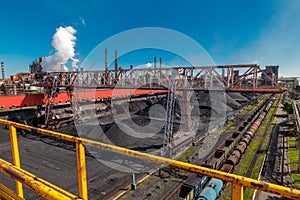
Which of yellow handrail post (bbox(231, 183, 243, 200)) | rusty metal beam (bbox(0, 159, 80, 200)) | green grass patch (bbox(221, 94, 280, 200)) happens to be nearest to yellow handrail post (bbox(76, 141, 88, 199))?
rusty metal beam (bbox(0, 159, 80, 200))

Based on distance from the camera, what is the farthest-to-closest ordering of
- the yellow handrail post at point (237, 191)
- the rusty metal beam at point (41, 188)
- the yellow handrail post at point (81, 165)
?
the yellow handrail post at point (81, 165) → the rusty metal beam at point (41, 188) → the yellow handrail post at point (237, 191)

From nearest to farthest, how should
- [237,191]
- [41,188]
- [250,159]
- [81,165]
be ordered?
1. [237,191]
2. [41,188]
3. [81,165]
4. [250,159]

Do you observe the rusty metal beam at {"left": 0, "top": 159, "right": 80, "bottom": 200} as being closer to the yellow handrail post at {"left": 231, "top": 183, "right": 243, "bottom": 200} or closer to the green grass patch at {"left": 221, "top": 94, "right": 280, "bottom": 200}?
the yellow handrail post at {"left": 231, "top": 183, "right": 243, "bottom": 200}

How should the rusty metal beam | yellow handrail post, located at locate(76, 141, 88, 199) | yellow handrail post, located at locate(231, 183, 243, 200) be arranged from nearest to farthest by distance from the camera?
yellow handrail post, located at locate(231, 183, 243, 200)
the rusty metal beam
yellow handrail post, located at locate(76, 141, 88, 199)

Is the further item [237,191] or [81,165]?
[81,165]

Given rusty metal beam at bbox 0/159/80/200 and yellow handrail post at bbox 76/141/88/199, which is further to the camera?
yellow handrail post at bbox 76/141/88/199

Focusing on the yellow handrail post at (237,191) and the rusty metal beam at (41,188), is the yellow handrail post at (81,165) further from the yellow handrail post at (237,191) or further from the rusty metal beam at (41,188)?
the yellow handrail post at (237,191)

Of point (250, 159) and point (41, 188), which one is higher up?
point (41, 188)

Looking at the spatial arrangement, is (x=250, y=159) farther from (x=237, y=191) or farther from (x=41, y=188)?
(x=41, y=188)

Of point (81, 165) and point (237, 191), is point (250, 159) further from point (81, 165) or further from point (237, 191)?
point (81, 165)

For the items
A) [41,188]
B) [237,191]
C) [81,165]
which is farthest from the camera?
[81,165]

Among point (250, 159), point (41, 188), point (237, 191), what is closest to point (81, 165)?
point (41, 188)

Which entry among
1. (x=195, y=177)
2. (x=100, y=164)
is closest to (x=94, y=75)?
(x=100, y=164)

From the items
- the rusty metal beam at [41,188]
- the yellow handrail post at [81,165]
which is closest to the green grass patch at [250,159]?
the yellow handrail post at [81,165]
